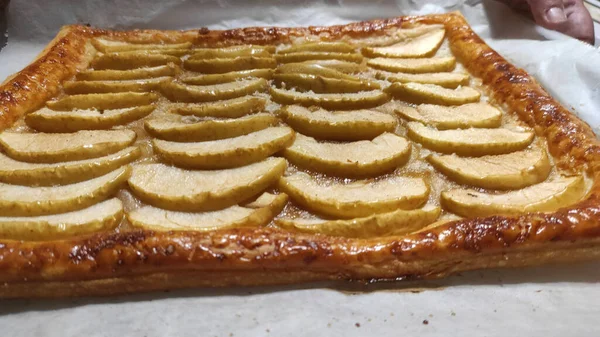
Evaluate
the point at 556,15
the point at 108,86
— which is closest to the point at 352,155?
the point at 108,86

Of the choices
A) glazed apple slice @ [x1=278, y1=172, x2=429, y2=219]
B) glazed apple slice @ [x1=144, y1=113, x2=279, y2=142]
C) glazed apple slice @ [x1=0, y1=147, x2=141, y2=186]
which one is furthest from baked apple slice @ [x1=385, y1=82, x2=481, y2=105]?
glazed apple slice @ [x1=0, y1=147, x2=141, y2=186]

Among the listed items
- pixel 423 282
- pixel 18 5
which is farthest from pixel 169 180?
pixel 18 5

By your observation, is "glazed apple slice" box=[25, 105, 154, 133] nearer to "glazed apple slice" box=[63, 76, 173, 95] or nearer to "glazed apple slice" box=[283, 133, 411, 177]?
"glazed apple slice" box=[63, 76, 173, 95]

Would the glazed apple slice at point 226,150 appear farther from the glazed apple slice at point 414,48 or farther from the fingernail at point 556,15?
the fingernail at point 556,15

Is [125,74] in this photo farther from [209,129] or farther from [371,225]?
[371,225]

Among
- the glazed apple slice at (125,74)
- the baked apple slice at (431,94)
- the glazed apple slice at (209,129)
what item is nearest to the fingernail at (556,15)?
the baked apple slice at (431,94)

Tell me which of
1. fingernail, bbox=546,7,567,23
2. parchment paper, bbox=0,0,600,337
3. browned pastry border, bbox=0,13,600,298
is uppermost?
fingernail, bbox=546,7,567,23
